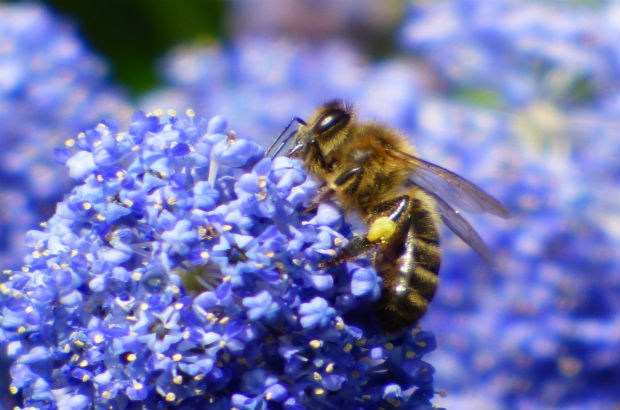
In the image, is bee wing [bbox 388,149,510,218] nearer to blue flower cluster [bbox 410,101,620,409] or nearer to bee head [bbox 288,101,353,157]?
bee head [bbox 288,101,353,157]

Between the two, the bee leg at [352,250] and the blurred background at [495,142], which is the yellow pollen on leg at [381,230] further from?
the blurred background at [495,142]

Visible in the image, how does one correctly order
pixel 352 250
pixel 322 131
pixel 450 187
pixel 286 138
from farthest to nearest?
1. pixel 450 187
2. pixel 286 138
3. pixel 322 131
4. pixel 352 250

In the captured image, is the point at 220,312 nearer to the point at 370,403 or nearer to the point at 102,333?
the point at 102,333

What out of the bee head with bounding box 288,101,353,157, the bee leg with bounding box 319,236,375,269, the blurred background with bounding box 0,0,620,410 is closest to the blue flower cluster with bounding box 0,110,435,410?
the bee leg with bounding box 319,236,375,269

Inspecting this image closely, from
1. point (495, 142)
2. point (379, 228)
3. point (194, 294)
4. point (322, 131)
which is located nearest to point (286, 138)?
point (322, 131)

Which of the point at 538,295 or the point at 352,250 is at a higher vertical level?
the point at 538,295

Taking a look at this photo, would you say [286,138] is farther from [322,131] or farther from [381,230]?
[381,230]

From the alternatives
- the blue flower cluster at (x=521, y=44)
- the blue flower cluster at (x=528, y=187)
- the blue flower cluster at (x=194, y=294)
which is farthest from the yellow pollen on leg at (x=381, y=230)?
the blue flower cluster at (x=521, y=44)
